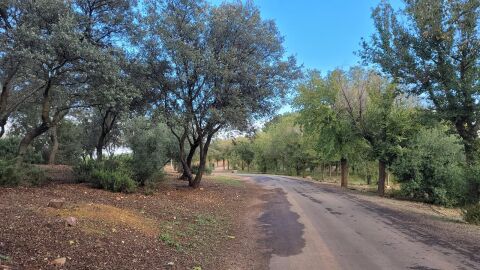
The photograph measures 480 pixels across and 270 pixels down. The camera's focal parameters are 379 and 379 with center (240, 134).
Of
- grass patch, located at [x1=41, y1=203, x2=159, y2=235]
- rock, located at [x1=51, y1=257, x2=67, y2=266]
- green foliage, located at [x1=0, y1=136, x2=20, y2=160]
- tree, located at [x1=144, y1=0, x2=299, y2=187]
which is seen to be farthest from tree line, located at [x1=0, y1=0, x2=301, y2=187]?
green foliage, located at [x1=0, y1=136, x2=20, y2=160]

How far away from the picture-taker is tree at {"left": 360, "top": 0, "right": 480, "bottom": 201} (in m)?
15.6

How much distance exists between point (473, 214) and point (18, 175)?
16.4 metres

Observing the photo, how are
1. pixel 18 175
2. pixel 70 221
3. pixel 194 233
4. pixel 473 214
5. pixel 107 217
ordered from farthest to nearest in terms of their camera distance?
pixel 473 214 < pixel 18 175 < pixel 194 233 < pixel 107 217 < pixel 70 221

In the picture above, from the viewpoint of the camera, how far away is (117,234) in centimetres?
769

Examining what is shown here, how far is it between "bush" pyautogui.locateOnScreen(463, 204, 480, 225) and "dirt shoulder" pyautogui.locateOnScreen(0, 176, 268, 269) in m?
8.88

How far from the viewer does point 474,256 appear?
8.71m

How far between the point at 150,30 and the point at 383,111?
1638cm

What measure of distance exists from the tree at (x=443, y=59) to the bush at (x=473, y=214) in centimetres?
132

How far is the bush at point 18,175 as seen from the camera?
1152cm

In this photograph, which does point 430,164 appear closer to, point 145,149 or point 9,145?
point 145,149

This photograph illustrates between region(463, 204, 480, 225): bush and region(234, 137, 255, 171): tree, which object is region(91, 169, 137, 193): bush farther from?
region(234, 137, 255, 171): tree

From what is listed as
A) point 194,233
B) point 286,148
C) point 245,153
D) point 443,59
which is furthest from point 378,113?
point 245,153

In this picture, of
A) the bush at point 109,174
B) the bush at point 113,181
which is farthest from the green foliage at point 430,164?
the bush at point 113,181

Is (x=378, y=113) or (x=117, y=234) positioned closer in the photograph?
(x=117, y=234)
